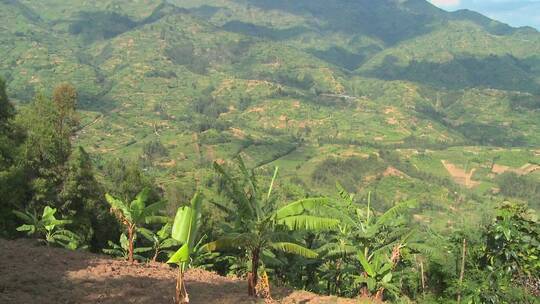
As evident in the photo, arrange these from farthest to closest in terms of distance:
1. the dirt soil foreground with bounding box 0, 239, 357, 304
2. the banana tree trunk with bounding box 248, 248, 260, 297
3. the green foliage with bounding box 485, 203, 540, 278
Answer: the banana tree trunk with bounding box 248, 248, 260, 297
the dirt soil foreground with bounding box 0, 239, 357, 304
the green foliage with bounding box 485, 203, 540, 278

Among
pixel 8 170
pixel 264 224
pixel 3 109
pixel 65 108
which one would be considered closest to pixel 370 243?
pixel 264 224

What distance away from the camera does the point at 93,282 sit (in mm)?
14273

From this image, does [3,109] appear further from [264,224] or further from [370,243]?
[370,243]

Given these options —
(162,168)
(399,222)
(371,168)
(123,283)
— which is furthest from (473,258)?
(371,168)

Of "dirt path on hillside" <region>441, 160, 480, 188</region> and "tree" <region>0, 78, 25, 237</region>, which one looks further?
"dirt path on hillside" <region>441, 160, 480, 188</region>

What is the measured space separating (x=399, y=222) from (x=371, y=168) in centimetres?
15703

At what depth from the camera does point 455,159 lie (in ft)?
639

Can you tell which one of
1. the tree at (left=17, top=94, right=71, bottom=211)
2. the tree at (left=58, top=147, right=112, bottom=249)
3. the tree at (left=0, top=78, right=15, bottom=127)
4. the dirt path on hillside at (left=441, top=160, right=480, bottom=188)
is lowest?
the dirt path on hillside at (left=441, top=160, right=480, bottom=188)

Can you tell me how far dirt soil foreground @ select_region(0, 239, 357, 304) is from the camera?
1277cm

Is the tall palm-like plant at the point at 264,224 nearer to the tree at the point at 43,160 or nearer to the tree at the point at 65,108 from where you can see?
the tree at the point at 43,160

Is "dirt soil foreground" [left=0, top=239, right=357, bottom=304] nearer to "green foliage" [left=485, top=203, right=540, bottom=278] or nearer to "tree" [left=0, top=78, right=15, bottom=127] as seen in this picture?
"green foliage" [left=485, top=203, right=540, bottom=278]

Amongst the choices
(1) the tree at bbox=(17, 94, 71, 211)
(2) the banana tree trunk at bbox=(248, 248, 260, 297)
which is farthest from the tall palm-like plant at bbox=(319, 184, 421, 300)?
(1) the tree at bbox=(17, 94, 71, 211)

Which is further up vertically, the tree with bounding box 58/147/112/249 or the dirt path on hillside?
the tree with bounding box 58/147/112/249

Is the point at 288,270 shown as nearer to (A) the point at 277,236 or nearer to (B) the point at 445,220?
(A) the point at 277,236
